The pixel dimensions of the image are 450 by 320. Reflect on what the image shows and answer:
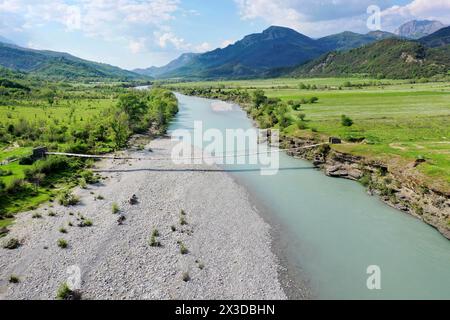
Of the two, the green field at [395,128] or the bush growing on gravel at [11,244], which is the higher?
the green field at [395,128]

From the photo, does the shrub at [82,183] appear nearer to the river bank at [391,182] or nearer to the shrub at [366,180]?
the river bank at [391,182]

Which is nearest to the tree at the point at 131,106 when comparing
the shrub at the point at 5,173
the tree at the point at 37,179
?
the tree at the point at 37,179

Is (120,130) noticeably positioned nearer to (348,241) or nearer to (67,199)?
(67,199)

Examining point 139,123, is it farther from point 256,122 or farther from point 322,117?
point 322,117

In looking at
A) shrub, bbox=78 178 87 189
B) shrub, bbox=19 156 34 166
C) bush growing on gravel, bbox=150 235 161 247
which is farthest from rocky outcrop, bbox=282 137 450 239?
shrub, bbox=19 156 34 166

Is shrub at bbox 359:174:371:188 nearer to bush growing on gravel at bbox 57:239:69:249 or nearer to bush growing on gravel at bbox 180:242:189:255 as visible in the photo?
bush growing on gravel at bbox 180:242:189:255
